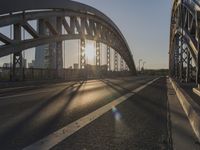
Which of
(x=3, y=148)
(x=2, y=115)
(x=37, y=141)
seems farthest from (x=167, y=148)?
(x=2, y=115)

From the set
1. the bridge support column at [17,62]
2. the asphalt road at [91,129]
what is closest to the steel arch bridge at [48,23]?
the bridge support column at [17,62]

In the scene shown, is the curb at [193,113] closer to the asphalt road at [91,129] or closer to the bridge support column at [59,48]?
the asphalt road at [91,129]

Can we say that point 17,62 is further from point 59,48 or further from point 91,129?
point 91,129

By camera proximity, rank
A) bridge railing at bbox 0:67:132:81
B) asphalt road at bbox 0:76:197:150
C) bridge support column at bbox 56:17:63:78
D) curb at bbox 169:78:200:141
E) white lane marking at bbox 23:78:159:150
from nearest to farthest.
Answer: white lane marking at bbox 23:78:159:150 → asphalt road at bbox 0:76:197:150 → curb at bbox 169:78:200:141 → bridge railing at bbox 0:67:132:81 → bridge support column at bbox 56:17:63:78

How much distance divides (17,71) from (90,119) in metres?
28.5

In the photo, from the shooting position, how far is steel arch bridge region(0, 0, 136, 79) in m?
36.5

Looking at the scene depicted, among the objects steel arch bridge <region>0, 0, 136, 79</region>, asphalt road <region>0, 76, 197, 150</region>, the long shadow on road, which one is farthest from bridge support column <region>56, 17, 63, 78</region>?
the long shadow on road

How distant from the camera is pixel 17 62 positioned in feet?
123

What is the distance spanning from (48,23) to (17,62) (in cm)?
901

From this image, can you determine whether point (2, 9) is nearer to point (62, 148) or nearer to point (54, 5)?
point (54, 5)

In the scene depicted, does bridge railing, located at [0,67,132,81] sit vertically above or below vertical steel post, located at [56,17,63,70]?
below

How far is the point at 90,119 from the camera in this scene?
31.9 ft

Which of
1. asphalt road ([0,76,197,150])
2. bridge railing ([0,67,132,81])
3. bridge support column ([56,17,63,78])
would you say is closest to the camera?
asphalt road ([0,76,197,150])

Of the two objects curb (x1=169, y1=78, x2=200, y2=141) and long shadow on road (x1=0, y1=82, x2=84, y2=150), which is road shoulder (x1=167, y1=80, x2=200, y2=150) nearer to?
curb (x1=169, y1=78, x2=200, y2=141)
